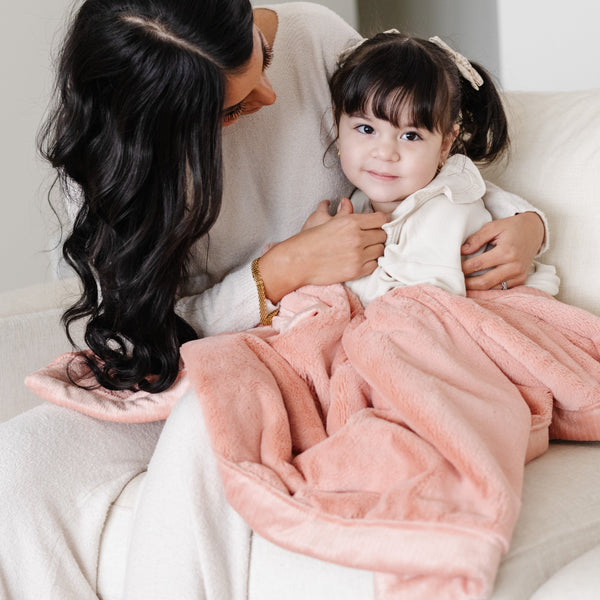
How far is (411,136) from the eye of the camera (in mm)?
1277

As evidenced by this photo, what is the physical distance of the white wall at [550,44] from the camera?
2.03 meters

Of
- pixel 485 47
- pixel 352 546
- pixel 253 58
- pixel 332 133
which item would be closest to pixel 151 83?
pixel 253 58

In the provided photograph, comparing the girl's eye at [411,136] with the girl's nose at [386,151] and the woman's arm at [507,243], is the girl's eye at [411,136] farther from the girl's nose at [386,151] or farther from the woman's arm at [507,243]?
the woman's arm at [507,243]

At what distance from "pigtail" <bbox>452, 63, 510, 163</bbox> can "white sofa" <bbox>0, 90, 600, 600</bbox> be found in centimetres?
7

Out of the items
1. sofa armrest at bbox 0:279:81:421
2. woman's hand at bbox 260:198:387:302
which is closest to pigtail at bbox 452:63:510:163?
woman's hand at bbox 260:198:387:302

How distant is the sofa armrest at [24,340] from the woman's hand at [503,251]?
2.29 feet

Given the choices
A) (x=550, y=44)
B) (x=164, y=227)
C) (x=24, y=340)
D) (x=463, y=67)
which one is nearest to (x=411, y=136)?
(x=463, y=67)

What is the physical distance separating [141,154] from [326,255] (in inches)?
12.0

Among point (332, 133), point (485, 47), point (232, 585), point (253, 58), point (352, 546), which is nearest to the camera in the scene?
point (352, 546)

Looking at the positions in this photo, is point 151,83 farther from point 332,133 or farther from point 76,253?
point 332,133

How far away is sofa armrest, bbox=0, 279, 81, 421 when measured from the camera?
1.40 metres

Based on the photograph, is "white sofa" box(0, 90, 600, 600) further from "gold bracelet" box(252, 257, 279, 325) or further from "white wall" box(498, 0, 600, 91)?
"white wall" box(498, 0, 600, 91)

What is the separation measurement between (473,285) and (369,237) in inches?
6.6

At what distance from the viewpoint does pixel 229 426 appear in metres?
0.98
